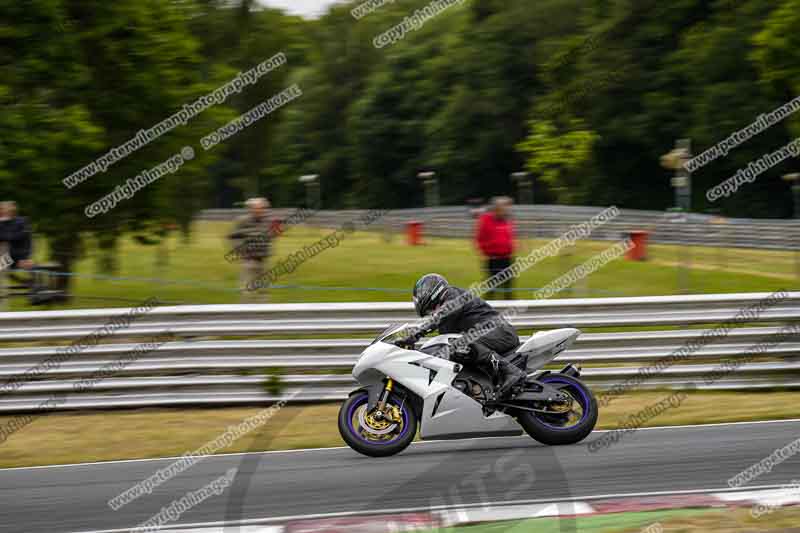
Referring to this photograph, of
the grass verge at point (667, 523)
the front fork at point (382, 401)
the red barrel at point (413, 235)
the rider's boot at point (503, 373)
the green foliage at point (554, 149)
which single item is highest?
the green foliage at point (554, 149)

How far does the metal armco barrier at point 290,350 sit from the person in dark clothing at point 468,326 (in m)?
2.30

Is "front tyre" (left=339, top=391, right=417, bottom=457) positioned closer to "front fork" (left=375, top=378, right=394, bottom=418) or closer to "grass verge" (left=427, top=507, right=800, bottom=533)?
"front fork" (left=375, top=378, right=394, bottom=418)

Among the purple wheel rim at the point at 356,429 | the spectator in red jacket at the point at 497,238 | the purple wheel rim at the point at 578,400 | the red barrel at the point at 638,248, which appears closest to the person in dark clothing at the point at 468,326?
the purple wheel rim at the point at 578,400

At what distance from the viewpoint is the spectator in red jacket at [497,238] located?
14719mm

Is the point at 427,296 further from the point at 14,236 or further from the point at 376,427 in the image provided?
the point at 14,236

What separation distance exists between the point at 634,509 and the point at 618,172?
148 feet

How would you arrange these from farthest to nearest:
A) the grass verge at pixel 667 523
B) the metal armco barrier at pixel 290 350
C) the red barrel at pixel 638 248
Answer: the red barrel at pixel 638 248
the metal armco barrier at pixel 290 350
the grass verge at pixel 667 523

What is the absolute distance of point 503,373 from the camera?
27.3ft

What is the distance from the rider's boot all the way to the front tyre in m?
0.72

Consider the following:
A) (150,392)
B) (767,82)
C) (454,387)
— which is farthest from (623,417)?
(767,82)

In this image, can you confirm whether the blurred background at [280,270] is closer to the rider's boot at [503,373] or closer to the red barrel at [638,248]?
the red barrel at [638,248]

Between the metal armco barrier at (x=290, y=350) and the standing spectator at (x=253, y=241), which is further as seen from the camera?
the standing spectator at (x=253, y=241)

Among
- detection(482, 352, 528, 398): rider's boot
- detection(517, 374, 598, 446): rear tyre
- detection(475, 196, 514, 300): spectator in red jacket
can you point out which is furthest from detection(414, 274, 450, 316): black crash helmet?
detection(475, 196, 514, 300): spectator in red jacket

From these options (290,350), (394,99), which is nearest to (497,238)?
(290,350)
